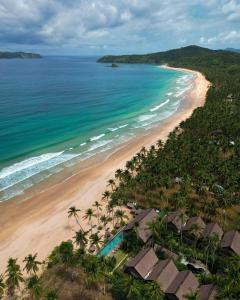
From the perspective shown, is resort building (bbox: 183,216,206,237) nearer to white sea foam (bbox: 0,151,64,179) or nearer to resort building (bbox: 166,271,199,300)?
resort building (bbox: 166,271,199,300)

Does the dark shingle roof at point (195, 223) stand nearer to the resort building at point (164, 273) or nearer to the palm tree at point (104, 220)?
the resort building at point (164, 273)

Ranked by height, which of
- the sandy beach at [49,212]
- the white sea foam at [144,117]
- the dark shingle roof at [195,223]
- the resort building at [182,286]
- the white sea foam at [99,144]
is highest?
the dark shingle roof at [195,223]

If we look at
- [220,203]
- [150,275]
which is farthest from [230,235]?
[150,275]

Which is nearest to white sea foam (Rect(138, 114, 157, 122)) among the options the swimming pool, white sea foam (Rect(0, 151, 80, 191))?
white sea foam (Rect(0, 151, 80, 191))

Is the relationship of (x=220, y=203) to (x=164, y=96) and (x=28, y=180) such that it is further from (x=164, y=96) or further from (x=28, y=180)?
(x=164, y=96)

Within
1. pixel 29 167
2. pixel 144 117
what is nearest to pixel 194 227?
pixel 29 167

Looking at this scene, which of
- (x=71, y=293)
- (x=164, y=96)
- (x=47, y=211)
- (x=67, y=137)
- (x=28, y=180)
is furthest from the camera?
(x=164, y=96)

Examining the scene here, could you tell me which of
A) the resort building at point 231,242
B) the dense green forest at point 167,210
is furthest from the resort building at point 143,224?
the resort building at point 231,242
